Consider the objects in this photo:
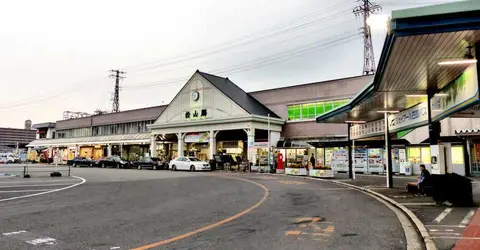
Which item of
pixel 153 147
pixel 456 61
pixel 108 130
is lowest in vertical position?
pixel 153 147

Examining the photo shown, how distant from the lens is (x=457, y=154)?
28.4 metres

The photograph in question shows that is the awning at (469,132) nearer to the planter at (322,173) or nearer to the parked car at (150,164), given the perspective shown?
the planter at (322,173)

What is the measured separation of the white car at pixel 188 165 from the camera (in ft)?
124

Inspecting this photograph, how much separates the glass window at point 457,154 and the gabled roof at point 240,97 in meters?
19.3

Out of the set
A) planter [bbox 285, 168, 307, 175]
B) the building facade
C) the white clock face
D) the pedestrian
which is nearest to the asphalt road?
the pedestrian

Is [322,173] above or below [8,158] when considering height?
below

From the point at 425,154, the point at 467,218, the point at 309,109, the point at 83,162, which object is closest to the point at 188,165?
the point at 309,109

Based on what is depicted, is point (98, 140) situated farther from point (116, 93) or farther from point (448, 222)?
point (448, 222)

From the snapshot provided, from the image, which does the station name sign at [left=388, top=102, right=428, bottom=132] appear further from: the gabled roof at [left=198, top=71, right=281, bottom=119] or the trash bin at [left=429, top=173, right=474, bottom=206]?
the gabled roof at [left=198, top=71, right=281, bottom=119]

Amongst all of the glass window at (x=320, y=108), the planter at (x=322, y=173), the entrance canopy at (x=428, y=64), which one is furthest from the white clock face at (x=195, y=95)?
the entrance canopy at (x=428, y=64)

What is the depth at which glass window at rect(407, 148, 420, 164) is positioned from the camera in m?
29.9

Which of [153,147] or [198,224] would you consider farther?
[153,147]

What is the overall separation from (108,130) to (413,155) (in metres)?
50.3

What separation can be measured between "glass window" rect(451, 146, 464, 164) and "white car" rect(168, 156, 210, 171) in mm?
22849
